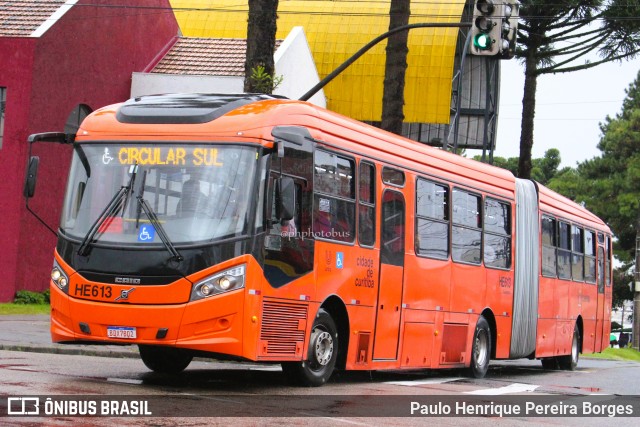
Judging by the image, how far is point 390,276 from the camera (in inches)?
622

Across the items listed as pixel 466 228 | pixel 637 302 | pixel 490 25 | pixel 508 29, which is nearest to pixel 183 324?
pixel 466 228

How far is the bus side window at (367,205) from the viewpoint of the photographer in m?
15.0

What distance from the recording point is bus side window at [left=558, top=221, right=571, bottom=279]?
76.6ft

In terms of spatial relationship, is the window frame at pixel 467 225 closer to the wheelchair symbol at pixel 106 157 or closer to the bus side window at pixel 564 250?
the bus side window at pixel 564 250

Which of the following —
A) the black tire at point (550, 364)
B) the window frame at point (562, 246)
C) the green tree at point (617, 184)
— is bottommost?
the black tire at point (550, 364)

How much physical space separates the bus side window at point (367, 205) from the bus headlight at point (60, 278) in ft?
12.5

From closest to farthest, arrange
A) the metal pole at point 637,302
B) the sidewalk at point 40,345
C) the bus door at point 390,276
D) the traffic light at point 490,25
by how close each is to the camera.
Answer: the bus door at point 390,276
the sidewalk at point 40,345
the traffic light at point 490,25
the metal pole at point 637,302

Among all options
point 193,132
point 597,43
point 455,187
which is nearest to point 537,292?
point 455,187

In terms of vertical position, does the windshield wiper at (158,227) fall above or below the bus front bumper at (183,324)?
above

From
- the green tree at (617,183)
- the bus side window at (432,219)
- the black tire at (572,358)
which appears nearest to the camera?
the bus side window at (432,219)

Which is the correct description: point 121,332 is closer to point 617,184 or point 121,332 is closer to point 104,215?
point 104,215

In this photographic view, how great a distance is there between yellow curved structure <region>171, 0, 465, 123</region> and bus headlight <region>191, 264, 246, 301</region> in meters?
36.7

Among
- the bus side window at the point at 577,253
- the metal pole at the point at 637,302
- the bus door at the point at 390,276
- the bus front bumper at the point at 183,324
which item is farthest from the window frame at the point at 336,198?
the metal pole at the point at 637,302

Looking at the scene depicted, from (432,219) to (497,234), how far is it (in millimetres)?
2945
